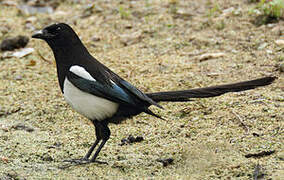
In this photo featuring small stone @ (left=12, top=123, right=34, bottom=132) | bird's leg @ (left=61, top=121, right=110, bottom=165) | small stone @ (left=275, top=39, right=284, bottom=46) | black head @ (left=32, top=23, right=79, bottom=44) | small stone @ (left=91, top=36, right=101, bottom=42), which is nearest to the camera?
bird's leg @ (left=61, top=121, right=110, bottom=165)

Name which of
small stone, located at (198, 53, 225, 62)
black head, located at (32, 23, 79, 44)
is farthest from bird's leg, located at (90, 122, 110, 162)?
small stone, located at (198, 53, 225, 62)

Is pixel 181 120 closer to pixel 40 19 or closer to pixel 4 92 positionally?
pixel 4 92

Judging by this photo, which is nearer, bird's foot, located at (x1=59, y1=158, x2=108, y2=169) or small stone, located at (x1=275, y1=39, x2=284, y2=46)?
bird's foot, located at (x1=59, y1=158, x2=108, y2=169)

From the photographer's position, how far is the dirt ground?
140 inches

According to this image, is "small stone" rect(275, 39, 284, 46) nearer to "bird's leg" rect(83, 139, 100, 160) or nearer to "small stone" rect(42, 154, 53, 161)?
"bird's leg" rect(83, 139, 100, 160)

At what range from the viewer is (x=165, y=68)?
17.8ft

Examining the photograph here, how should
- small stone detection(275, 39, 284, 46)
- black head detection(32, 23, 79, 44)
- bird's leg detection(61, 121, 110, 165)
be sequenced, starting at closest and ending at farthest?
bird's leg detection(61, 121, 110, 165), black head detection(32, 23, 79, 44), small stone detection(275, 39, 284, 46)

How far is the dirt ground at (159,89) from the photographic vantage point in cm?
355

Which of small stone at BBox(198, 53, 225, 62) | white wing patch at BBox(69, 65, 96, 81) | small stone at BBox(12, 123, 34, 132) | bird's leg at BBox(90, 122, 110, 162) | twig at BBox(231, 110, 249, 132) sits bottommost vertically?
small stone at BBox(12, 123, 34, 132)

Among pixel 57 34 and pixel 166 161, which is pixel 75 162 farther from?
pixel 57 34

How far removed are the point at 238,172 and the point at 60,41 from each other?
176 centimetres

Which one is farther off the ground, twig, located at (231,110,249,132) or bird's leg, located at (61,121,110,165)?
bird's leg, located at (61,121,110,165)

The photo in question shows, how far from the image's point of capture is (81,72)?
371 cm

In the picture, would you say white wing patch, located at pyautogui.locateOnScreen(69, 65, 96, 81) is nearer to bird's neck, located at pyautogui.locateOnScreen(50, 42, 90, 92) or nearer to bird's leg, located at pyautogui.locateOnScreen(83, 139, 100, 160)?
bird's neck, located at pyautogui.locateOnScreen(50, 42, 90, 92)
